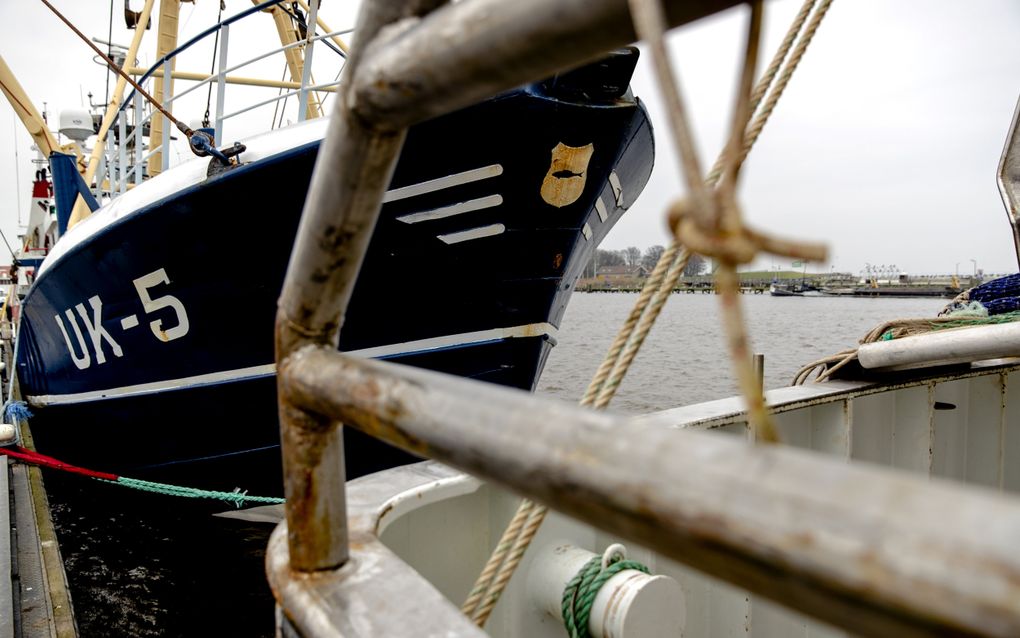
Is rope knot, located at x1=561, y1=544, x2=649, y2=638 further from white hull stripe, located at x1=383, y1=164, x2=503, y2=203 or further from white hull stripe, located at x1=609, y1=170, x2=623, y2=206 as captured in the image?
white hull stripe, located at x1=609, y1=170, x2=623, y2=206

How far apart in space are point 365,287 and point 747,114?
417cm

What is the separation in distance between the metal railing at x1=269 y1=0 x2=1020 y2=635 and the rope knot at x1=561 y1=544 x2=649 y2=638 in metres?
0.90

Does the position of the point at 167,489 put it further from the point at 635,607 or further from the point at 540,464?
the point at 540,464

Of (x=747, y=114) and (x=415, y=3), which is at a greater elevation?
(x=415, y=3)

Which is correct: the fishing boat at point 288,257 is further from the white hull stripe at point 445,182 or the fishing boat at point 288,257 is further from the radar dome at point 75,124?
the radar dome at point 75,124

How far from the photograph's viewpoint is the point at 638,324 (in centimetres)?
108

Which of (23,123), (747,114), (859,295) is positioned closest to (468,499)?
(747,114)

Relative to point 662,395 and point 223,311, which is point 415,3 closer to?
point 223,311

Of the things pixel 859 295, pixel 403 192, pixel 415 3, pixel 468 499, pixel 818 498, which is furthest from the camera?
pixel 859 295

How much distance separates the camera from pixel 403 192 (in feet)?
13.9

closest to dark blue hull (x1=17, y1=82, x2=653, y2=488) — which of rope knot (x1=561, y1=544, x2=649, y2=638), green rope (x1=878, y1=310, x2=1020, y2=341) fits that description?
green rope (x1=878, y1=310, x2=1020, y2=341)

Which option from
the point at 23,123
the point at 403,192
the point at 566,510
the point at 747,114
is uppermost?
the point at 23,123

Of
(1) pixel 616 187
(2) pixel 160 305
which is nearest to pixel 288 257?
(2) pixel 160 305

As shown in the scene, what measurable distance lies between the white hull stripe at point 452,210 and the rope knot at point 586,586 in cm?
284
